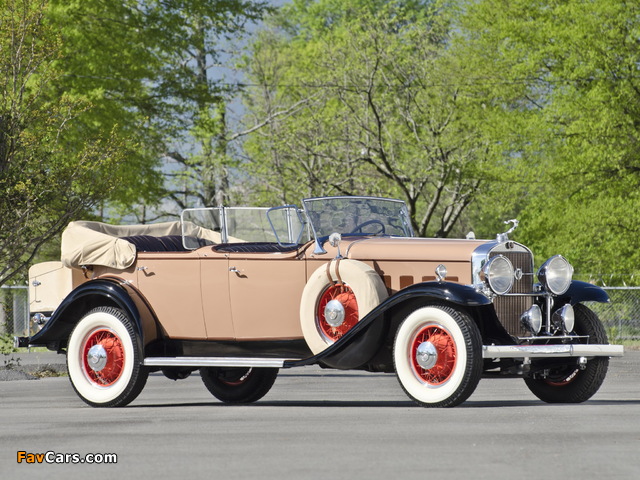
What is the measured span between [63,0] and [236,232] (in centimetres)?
1805

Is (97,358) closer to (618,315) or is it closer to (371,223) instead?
(371,223)

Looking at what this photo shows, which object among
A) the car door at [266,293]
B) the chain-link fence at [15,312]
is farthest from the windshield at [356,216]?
the chain-link fence at [15,312]

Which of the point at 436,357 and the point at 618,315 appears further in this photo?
the point at 618,315

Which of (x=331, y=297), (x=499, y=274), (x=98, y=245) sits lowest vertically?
(x=331, y=297)

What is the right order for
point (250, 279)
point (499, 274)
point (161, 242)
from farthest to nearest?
point (161, 242)
point (250, 279)
point (499, 274)

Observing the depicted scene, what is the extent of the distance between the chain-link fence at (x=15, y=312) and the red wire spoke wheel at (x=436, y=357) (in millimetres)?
21425

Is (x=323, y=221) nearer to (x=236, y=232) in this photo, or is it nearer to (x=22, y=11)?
(x=236, y=232)

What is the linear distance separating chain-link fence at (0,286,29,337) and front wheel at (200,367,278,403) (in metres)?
18.3

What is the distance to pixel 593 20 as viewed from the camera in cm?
3153

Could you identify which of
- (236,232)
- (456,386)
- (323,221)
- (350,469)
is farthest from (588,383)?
(350,469)

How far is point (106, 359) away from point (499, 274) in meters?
4.00

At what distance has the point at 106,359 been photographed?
40.2 ft

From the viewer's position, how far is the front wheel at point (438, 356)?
10148mm

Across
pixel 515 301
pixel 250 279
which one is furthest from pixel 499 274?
pixel 250 279
